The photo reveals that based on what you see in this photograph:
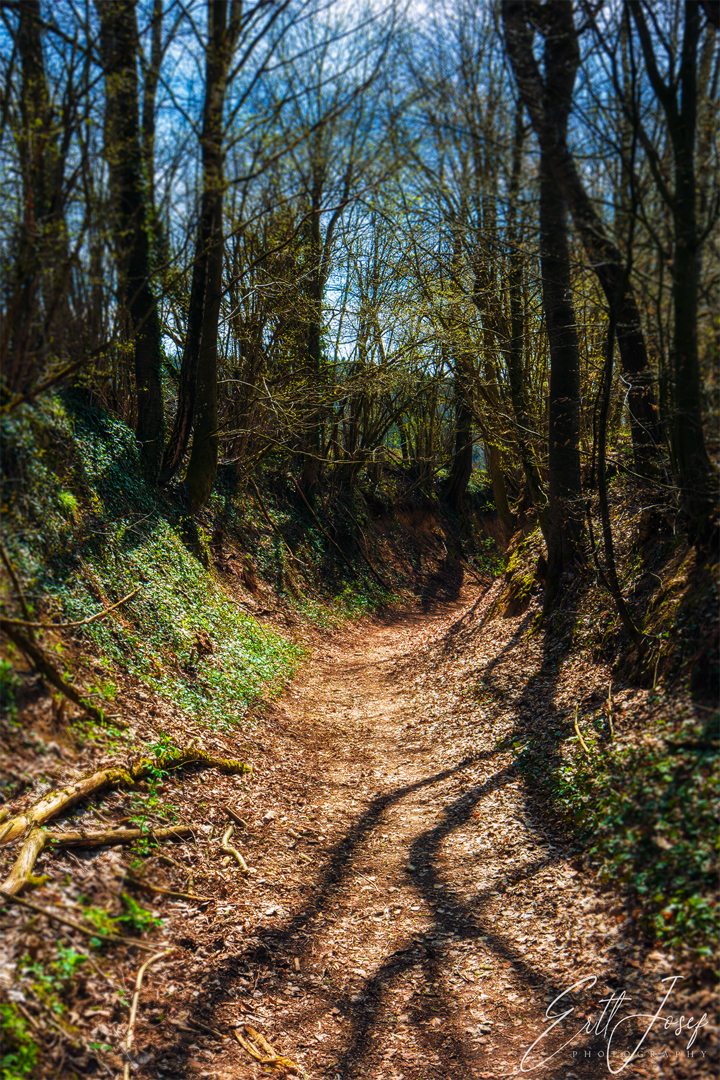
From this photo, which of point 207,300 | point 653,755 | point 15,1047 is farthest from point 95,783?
point 207,300

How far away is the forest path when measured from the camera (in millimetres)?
3553

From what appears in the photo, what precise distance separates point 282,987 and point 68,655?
3.07m

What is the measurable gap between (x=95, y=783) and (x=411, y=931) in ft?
8.86

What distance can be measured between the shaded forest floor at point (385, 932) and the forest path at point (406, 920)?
0.01 meters

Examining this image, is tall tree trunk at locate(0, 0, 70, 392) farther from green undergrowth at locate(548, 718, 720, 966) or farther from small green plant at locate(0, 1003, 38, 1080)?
green undergrowth at locate(548, 718, 720, 966)

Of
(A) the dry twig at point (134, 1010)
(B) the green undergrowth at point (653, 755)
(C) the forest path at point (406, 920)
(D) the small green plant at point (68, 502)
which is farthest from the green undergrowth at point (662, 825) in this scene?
(D) the small green plant at point (68, 502)

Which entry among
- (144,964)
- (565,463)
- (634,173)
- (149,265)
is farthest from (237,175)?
(144,964)

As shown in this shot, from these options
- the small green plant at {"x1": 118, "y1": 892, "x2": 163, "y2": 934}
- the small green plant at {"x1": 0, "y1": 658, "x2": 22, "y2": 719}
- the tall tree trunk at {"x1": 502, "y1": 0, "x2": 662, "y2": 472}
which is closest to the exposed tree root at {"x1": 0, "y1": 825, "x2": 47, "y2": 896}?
the small green plant at {"x1": 118, "y1": 892, "x2": 163, "y2": 934}

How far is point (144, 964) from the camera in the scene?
3.62 meters

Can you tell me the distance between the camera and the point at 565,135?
17.0ft

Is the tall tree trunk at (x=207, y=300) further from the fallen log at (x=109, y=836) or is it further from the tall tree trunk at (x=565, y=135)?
the fallen log at (x=109, y=836)

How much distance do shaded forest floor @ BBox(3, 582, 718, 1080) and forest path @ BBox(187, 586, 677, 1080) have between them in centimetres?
1

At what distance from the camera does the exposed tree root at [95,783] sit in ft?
12.7

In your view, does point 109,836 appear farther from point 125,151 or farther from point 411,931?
point 125,151
